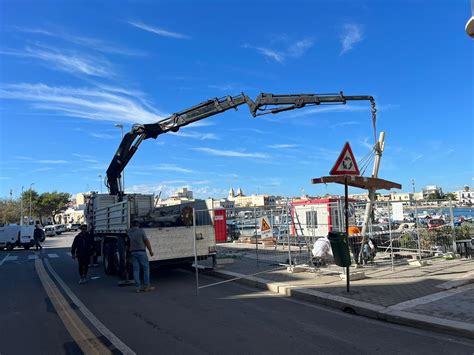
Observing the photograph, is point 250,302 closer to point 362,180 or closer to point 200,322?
point 200,322

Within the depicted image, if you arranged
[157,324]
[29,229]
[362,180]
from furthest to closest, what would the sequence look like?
[29,229] < [362,180] < [157,324]

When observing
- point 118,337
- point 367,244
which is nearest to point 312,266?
point 367,244

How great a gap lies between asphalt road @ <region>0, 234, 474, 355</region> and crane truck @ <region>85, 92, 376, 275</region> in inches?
72.0

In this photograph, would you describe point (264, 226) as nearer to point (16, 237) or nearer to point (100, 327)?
point (100, 327)

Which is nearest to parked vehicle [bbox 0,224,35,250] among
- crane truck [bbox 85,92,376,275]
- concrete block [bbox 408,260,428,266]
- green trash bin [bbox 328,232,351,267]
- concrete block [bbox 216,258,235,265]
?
crane truck [bbox 85,92,376,275]

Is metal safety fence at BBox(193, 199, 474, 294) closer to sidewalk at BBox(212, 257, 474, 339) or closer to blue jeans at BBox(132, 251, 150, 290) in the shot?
sidewalk at BBox(212, 257, 474, 339)

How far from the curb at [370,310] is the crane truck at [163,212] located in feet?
7.38

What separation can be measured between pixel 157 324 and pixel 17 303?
4316 millimetres

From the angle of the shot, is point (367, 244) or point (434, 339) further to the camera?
point (367, 244)

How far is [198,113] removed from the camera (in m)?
15.9

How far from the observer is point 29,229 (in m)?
33.2

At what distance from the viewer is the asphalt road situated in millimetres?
5570

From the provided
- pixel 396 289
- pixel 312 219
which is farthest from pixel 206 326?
pixel 312 219

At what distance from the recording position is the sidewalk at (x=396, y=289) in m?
6.50
